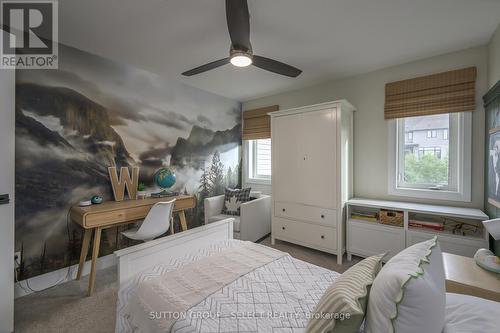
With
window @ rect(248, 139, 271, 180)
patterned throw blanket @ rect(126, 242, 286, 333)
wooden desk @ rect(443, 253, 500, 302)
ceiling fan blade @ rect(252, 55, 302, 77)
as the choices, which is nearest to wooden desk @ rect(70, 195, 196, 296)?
patterned throw blanket @ rect(126, 242, 286, 333)

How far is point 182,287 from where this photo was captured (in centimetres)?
119

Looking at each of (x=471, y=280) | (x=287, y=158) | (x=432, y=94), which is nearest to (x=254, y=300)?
(x=471, y=280)

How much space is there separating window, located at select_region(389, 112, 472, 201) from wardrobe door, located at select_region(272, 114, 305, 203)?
1.16 meters

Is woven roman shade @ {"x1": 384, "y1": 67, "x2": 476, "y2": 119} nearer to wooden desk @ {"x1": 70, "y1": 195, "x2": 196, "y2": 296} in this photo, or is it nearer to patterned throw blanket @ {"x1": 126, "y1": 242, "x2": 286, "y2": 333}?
patterned throw blanket @ {"x1": 126, "y1": 242, "x2": 286, "y2": 333}

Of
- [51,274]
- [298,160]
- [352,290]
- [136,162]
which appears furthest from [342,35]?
[51,274]

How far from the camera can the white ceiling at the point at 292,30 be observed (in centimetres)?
169

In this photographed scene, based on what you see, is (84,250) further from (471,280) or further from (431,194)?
(431,194)

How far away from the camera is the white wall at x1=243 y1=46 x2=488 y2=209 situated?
2260 millimetres

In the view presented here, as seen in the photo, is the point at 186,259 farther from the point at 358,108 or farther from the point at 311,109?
the point at 358,108

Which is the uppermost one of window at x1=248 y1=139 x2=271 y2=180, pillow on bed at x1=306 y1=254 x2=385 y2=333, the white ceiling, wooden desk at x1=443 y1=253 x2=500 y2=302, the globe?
the white ceiling

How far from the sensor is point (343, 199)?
2678mm

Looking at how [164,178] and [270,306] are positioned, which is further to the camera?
[164,178]

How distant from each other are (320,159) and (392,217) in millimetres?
1024

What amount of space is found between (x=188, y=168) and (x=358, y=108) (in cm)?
262
